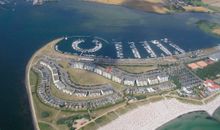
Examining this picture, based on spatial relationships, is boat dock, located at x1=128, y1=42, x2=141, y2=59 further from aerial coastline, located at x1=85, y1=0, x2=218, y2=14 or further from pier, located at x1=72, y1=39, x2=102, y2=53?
aerial coastline, located at x1=85, y1=0, x2=218, y2=14

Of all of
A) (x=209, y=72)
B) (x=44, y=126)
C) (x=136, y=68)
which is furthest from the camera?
(x=136, y=68)

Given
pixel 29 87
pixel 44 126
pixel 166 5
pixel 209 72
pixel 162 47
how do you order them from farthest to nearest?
pixel 166 5, pixel 162 47, pixel 209 72, pixel 29 87, pixel 44 126

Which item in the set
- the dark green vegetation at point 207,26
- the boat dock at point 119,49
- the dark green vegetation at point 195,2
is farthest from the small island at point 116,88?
the dark green vegetation at point 195,2

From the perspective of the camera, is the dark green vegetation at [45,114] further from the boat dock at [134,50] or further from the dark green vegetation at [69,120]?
the boat dock at [134,50]

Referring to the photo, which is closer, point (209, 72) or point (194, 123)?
point (194, 123)

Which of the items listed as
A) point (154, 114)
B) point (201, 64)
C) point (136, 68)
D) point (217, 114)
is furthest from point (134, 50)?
point (217, 114)

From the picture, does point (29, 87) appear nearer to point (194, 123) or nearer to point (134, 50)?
point (134, 50)

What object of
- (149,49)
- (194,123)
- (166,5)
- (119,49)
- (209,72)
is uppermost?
(166,5)
